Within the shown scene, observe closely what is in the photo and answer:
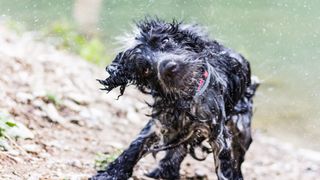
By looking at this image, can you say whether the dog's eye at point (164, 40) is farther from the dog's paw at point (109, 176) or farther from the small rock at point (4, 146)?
the small rock at point (4, 146)

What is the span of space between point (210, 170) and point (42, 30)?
5.21m

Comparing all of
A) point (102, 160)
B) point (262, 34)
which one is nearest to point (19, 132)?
point (102, 160)

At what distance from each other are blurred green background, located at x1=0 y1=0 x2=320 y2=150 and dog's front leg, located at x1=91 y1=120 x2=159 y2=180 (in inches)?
121

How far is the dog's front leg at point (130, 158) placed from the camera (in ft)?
18.3

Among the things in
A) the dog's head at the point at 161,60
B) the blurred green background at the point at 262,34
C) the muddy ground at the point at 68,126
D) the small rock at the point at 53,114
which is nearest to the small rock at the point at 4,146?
the muddy ground at the point at 68,126

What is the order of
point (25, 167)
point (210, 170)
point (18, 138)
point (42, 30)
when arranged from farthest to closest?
point (42, 30), point (210, 170), point (18, 138), point (25, 167)

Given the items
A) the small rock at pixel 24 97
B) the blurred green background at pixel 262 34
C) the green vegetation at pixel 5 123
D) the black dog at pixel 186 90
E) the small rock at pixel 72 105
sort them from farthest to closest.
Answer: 1. the blurred green background at pixel 262 34
2. the small rock at pixel 72 105
3. the small rock at pixel 24 97
4. the green vegetation at pixel 5 123
5. the black dog at pixel 186 90

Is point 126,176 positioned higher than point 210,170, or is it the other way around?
point 210,170

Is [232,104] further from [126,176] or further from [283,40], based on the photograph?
[283,40]

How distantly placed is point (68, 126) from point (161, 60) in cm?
284

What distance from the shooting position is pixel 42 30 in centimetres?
1116

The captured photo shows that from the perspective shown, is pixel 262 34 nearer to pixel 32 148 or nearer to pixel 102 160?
pixel 102 160

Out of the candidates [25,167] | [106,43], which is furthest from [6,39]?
[25,167]

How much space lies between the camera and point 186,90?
4.88 metres
